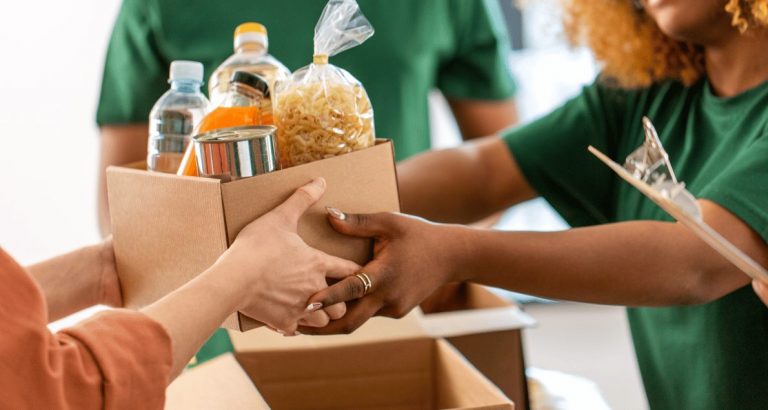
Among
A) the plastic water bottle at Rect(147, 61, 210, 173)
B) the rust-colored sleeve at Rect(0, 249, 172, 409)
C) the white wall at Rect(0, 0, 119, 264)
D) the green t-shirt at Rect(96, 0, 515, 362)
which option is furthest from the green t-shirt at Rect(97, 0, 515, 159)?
the white wall at Rect(0, 0, 119, 264)

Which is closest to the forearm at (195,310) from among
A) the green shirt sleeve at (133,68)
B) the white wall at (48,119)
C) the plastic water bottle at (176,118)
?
the plastic water bottle at (176,118)

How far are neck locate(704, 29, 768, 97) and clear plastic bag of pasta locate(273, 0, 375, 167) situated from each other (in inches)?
22.8

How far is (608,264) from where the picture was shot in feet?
3.54

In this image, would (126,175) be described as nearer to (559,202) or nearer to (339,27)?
(339,27)

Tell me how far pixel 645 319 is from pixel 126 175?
80 centimetres

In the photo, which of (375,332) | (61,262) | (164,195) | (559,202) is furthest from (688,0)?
(61,262)

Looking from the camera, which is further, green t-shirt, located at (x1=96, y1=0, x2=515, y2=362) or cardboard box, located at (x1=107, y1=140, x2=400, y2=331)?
green t-shirt, located at (x1=96, y1=0, x2=515, y2=362)

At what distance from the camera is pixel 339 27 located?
1025mm

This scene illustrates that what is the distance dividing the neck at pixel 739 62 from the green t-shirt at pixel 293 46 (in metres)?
0.60

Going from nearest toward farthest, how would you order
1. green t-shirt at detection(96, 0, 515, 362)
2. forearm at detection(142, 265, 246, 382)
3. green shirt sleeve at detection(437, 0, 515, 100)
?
forearm at detection(142, 265, 246, 382), green t-shirt at detection(96, 0, 515, 362), green shirt sleeve at detection(437, 0, 515, 100)

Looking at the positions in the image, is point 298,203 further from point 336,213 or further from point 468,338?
point 468,338

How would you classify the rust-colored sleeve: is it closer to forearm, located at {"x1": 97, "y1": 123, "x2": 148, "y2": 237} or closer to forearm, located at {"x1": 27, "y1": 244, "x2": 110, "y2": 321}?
forearm, located at {"x1": 27, "y1": 244, "x2": 110, "y2": 321}

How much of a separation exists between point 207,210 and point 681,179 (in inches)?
28.2

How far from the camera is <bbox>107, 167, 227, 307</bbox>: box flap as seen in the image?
900 millimetres
